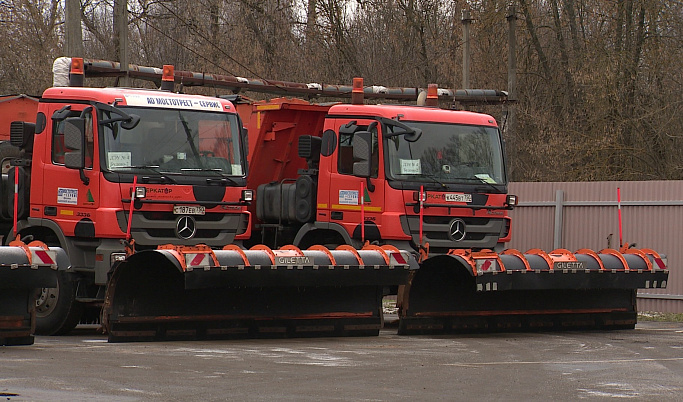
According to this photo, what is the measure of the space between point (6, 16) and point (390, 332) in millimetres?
26698

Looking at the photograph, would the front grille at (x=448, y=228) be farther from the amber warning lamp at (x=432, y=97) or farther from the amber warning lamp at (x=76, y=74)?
the amber warning lamp at (x=76, y=74)

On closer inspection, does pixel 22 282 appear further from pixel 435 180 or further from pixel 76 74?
pixel 435 180

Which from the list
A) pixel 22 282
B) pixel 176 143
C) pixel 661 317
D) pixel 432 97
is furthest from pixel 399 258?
pixel 661 317

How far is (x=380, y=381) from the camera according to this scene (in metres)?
9.13

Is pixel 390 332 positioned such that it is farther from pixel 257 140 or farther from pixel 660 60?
pixel 660 60

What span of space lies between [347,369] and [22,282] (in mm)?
3365

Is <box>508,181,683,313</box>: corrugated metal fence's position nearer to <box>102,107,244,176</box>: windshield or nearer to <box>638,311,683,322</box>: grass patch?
<box>638,311,683,322</box>: grass patch

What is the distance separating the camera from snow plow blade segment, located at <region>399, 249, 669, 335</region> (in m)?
13.6

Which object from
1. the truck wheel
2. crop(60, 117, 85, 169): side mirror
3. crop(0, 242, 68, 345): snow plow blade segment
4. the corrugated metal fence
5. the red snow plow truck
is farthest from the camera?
the corrugated metal fence

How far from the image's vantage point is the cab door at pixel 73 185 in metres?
13.6

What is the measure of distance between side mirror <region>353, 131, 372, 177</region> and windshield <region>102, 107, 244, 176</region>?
1.50 m

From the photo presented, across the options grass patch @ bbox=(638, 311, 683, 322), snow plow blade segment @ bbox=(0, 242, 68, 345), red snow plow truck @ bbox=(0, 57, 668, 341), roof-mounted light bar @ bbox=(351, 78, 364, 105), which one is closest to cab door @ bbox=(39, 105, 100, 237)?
red snow plow truck @ bbox=(0, 57, 668, 341)

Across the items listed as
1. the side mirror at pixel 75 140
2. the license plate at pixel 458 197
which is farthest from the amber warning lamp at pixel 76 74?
the license plate at pixel 458 197

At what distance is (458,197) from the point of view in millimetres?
15078
